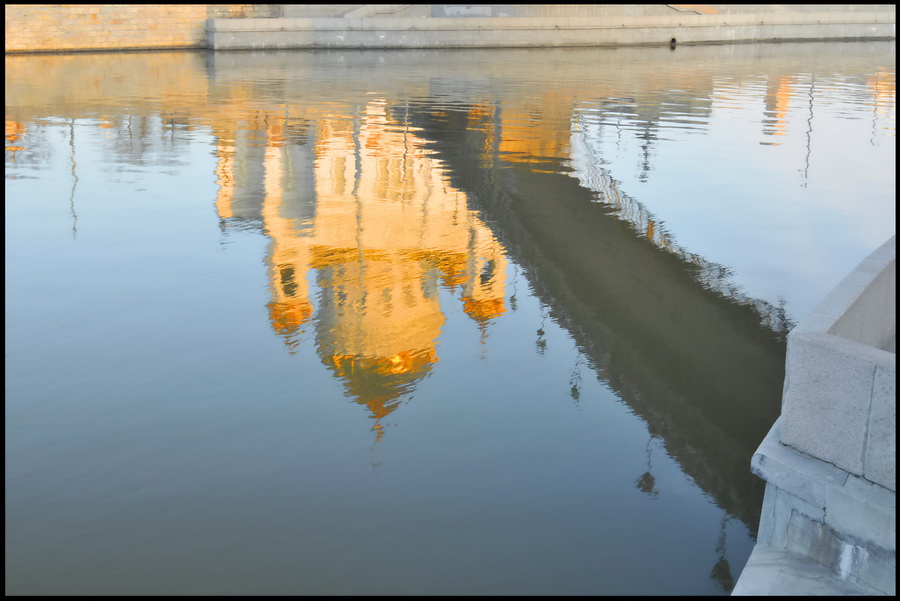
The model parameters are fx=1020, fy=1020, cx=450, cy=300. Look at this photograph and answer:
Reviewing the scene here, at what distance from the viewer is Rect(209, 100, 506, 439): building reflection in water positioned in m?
8.66

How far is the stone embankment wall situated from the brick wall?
46 mm

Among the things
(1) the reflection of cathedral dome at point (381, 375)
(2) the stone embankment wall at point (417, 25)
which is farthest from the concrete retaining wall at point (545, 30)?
(1) the reflection of cathedral dome at point (381, 375)

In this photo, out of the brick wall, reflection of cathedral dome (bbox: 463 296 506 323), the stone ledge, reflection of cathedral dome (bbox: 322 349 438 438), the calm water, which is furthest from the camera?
the brick wall

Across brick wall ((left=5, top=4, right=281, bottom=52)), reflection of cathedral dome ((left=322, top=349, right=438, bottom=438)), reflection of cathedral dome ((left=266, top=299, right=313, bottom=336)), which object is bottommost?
reflection of cathedral dome ((left=322, top=349, right=438, bottom=438))

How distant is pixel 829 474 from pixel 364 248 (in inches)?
308

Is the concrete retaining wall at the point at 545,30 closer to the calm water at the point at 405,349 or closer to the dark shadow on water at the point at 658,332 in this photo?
the calm water at the point at 405,349

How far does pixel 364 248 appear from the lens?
39.0ft

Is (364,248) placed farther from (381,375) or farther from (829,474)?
(829,474)

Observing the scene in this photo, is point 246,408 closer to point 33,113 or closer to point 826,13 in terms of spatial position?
point 33,113

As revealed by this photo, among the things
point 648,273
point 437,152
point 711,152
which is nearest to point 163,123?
point 437,152

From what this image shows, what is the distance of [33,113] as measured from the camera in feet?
78.4

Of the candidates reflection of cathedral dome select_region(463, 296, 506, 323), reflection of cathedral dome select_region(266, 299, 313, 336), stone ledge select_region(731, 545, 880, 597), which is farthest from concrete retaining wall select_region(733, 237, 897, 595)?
reflection of cathedral dome select_region(266, 299, 313, 336)

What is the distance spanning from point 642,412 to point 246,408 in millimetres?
2851

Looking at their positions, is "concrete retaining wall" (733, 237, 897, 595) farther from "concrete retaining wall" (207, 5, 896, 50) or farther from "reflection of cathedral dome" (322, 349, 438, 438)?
"concrete retaining wall" (207, 5, 896, 50)
